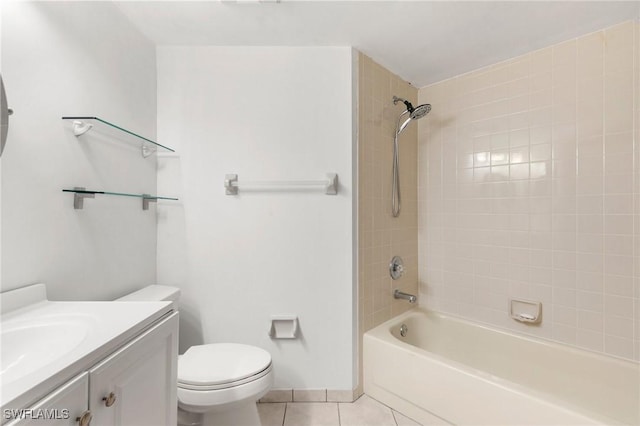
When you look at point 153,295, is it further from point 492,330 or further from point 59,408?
point 492,330

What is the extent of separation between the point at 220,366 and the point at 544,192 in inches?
78.8

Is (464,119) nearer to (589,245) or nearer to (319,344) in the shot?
(589,245)

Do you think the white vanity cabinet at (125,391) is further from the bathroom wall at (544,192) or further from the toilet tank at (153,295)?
the bathroom wall at (544,192)

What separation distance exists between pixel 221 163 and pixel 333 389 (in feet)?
4.90

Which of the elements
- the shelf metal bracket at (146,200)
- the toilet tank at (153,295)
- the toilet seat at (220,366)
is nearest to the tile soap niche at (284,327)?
the toilet seat at (220,366)

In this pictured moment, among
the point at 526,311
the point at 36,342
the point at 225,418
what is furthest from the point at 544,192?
the point at 36,342

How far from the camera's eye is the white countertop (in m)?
0.53

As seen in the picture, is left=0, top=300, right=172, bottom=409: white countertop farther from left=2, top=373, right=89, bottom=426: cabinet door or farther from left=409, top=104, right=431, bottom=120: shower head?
left=409, top=104, right=431, bottom=120: shower head

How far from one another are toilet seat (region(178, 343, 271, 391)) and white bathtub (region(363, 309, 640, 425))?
2.43ft

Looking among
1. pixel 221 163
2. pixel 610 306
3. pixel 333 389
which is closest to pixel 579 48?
pixel 610 306

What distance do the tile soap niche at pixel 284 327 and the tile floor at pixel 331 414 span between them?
384mm

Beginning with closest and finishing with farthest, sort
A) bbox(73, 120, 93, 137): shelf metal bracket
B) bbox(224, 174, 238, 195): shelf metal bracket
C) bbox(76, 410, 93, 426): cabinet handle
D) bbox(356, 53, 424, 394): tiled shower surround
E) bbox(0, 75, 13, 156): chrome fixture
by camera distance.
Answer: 1. bbox(76, 410, 93, 426): cabinet handle
2. bbox(0, 75, 13, 156): chrome fixture
3. bbox(73, 120, 93, 137): shelf metal bracket
4. bbox(224, 174, 238, 195): shelf metal bracket
5. bbox(356, 53, 424, 394): tiled shower surround

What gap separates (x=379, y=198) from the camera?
75.2 inches

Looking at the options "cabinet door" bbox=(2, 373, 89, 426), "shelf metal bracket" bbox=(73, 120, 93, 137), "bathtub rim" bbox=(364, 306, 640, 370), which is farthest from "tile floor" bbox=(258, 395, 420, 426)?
"shelf metal bracket" bbox=(73, 120, 93, 137)
